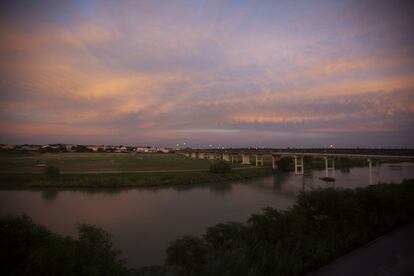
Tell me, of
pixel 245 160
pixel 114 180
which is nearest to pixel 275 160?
pixel 245 160

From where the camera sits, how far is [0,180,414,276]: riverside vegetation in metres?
5.40

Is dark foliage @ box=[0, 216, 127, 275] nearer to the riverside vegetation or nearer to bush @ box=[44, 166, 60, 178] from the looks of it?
the riverside vegetation

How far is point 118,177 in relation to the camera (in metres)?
34.5

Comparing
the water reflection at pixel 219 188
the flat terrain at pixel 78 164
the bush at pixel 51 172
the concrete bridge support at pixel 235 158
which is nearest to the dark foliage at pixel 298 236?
the flat terrain at pixel 78 164

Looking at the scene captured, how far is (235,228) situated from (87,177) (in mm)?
27704

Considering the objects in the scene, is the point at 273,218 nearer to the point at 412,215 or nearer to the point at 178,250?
the point at 178,250

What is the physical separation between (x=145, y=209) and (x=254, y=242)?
14008 millimetres

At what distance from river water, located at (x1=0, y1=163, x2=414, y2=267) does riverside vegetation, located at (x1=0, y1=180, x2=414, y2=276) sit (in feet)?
11.7

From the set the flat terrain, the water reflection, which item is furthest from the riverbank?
the water reflection

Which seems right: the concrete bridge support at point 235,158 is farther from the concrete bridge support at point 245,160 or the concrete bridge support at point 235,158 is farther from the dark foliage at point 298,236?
the dark foliage at point 298,236

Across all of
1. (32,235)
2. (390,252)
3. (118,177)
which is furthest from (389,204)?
(118,177)

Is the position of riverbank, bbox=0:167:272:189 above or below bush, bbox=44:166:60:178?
below

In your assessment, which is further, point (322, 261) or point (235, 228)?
point (235, 228)

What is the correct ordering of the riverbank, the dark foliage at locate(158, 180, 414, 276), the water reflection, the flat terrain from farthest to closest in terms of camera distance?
the riverbank
the water reflection
the dark foliage at locate(158, 180, 414, 276)
the flat terrain
